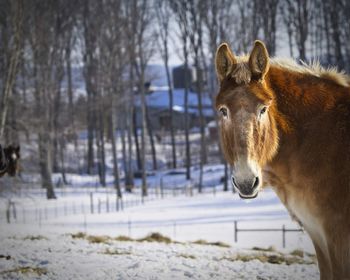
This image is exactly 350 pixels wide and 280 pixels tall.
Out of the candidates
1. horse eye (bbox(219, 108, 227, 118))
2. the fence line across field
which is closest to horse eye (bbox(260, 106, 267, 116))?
horse eye (bbox(219, 108, 227, 118))

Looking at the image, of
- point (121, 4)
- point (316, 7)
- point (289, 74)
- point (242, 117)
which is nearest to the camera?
point (242, 117)

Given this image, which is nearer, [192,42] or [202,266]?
[202,266]

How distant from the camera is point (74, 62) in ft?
122

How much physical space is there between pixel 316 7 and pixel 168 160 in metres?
22.2

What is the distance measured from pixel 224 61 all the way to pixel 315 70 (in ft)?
3.45

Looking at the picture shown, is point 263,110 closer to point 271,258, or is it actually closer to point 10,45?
point 271,258

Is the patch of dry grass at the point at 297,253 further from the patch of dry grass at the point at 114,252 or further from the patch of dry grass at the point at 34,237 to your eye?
A: the patch of dry grass at the point at 34,237

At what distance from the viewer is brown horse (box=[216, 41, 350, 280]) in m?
3.58

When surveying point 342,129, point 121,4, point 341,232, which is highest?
point 121,4

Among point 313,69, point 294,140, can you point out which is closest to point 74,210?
point 313,69

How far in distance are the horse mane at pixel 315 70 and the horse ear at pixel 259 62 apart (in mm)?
517

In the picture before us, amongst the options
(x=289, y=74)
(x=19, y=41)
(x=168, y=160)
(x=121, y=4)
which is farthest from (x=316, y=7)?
(x=289, y=74)

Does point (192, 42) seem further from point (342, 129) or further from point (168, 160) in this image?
point (342, 129)

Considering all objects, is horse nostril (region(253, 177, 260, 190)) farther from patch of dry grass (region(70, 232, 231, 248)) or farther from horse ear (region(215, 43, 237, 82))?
patch of dry grass (region(70, 232, 231, 248))
